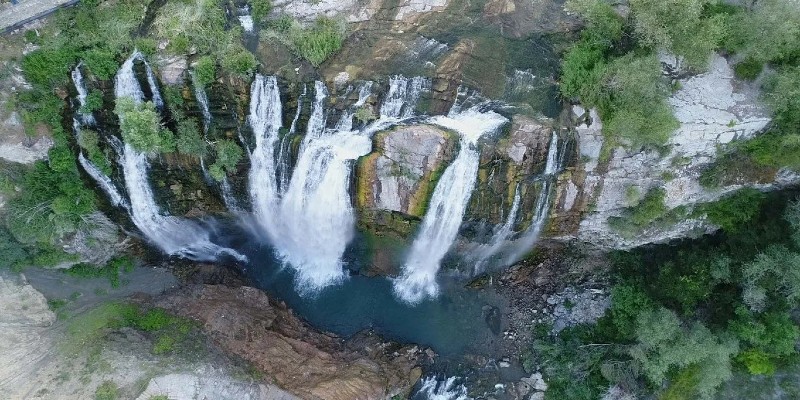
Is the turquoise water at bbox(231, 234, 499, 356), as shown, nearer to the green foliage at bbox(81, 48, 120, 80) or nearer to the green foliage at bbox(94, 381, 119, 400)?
the green foliage at bbox(94, 381, 119, 400)

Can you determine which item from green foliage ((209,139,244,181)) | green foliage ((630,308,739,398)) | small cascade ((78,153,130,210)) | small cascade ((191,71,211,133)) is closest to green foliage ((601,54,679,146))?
green foliage ((630,308,739,398))

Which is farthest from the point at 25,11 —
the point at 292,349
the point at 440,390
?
the point at 440,390

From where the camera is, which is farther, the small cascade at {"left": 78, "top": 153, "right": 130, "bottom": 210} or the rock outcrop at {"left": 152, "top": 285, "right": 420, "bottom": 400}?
the small cascade at {"left": 78, "top": 153, "right": 130, "bottom": 210}

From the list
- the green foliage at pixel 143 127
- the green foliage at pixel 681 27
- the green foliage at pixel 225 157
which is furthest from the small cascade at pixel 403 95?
the green foliage at pixel 143 127

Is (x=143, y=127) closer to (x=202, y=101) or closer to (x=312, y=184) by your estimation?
(x=202, y=101)

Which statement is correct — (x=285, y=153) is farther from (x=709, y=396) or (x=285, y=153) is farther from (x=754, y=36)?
(x=709, y=396)

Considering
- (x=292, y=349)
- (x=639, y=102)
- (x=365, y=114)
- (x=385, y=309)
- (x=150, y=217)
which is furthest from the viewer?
(x=385, y=309)
